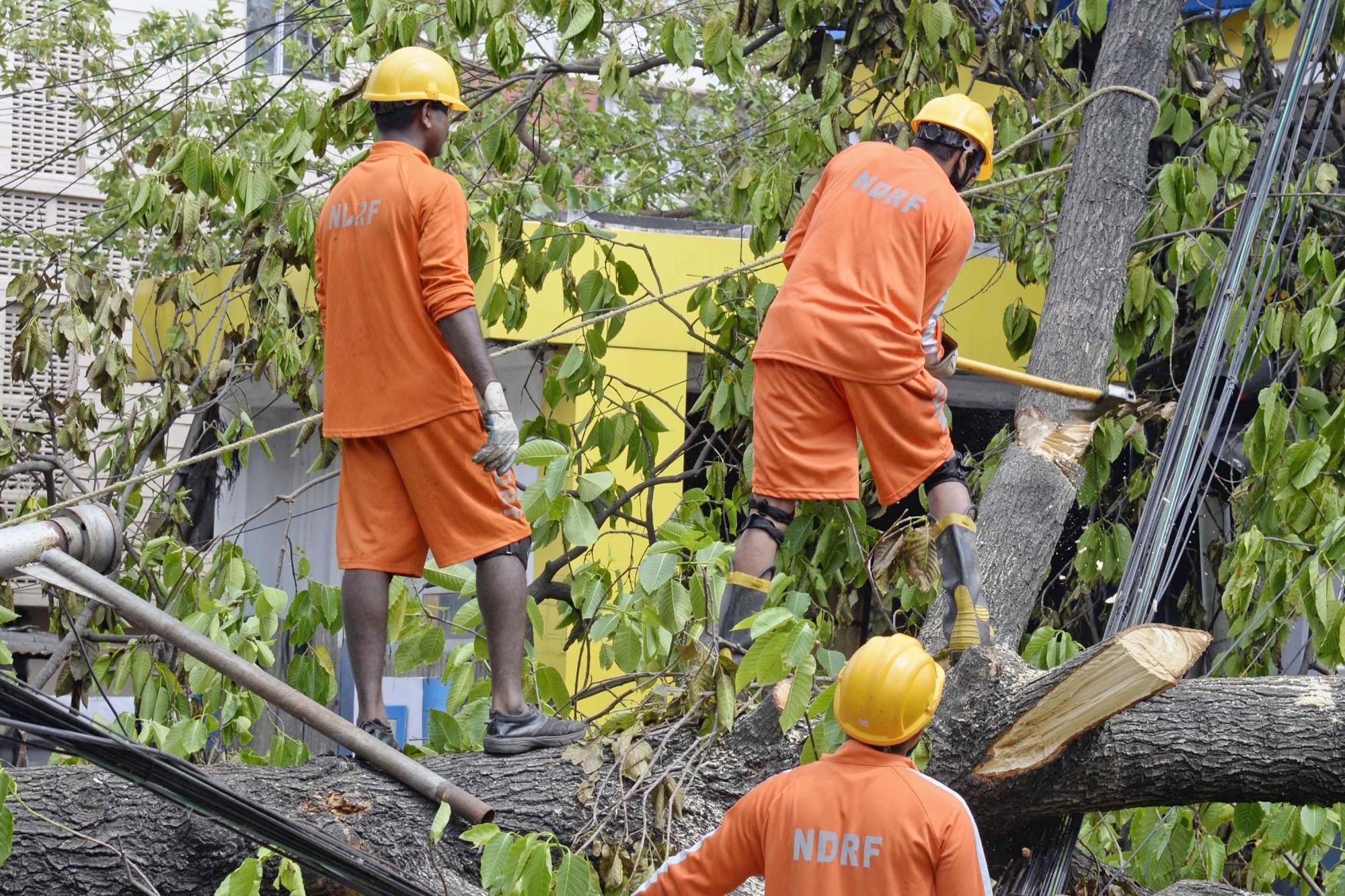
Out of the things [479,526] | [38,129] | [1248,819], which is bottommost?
[1248,819]

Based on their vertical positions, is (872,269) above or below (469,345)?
above

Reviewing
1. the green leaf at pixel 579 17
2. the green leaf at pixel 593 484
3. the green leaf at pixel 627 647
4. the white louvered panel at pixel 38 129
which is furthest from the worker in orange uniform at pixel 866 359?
the white louvered panel at pixel 38 129

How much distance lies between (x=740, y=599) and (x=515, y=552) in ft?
1.90

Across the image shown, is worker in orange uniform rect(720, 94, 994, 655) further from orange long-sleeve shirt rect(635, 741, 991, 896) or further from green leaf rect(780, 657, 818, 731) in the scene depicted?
orange long-sleeve shirt rect(635, 741, 991, 896)

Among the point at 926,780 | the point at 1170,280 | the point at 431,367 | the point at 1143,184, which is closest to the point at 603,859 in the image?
the point at 926,780

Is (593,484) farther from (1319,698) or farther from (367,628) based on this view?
(1319,698)

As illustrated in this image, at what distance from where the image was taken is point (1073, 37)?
5.79 metres

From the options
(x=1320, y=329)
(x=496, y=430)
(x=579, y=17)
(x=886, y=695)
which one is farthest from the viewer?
(x=579, y=17)

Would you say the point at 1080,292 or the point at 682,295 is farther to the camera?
the point at 682,295

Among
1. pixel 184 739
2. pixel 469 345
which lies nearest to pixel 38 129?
pixel 184 739

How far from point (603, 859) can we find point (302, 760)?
1351 mm

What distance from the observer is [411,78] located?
3.74 metres

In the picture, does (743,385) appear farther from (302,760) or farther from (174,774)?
(174,774)

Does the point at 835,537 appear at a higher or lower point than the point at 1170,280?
lower
